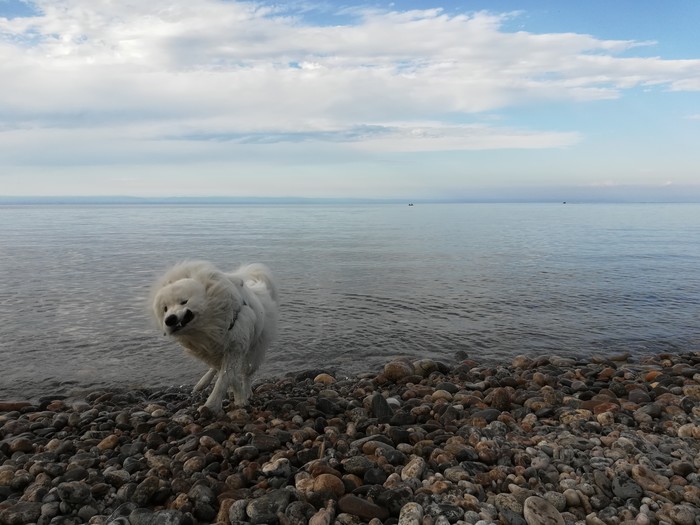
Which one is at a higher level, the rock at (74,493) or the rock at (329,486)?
the rock at (329,486)

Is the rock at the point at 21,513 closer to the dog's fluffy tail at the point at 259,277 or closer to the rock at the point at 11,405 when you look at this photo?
the rock at the point at 11,405

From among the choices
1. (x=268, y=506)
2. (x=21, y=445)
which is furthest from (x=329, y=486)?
(x=21, y=445)

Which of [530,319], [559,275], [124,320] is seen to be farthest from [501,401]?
[559,275]

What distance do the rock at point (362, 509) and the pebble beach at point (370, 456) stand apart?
11 millimetres

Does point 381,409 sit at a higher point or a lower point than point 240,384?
lower

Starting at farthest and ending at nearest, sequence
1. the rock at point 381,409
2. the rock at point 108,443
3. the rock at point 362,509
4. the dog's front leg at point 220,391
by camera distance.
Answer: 1. the dog's front leg at point 220,391
2. the rock at point 381,409
3. the rock at point 108,443
4. the rock at point 362,509

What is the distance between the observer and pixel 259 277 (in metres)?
8.00

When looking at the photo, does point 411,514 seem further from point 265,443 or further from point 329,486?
point 265,443

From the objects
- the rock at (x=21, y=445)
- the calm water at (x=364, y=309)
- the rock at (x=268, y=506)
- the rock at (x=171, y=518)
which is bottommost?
the calm water at (x=364, y=309)

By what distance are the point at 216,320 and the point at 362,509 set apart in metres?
3.03

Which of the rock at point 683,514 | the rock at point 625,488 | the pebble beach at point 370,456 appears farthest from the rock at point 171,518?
the rock at point 683,514

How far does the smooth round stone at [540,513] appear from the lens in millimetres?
3863

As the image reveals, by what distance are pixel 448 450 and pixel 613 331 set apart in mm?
8670

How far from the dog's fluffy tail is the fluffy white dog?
0.50 m
